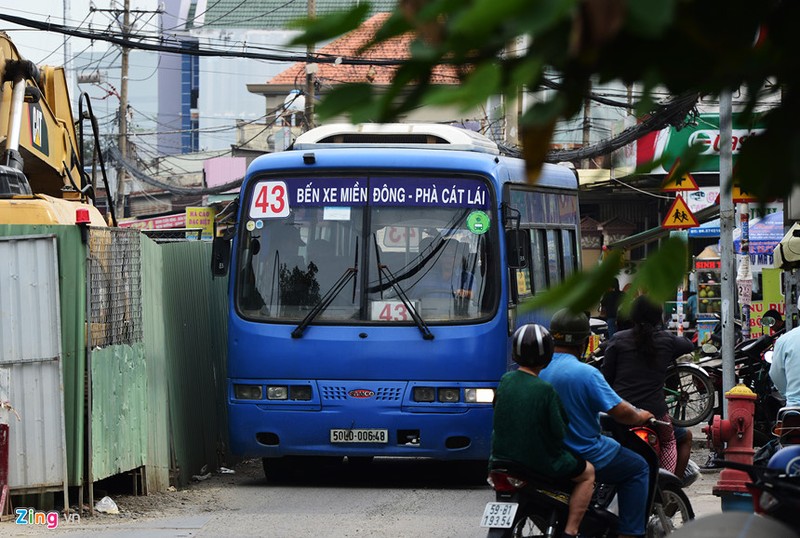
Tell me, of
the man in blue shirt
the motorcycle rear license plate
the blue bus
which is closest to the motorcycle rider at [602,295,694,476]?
the man in blue shirt

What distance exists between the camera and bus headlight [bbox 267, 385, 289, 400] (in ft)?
38.2

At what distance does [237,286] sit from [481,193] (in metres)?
2.26

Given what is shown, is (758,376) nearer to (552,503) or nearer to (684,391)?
(684,391)

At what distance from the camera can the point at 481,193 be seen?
11.8 meters

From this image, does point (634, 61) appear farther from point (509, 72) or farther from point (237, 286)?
point (237, 286)

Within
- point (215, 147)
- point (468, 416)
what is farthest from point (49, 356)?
point (215, 147)

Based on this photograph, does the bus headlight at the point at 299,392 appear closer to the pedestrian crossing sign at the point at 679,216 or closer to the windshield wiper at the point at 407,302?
the windshield wiper at the point at 407,302

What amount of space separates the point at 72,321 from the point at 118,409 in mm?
911

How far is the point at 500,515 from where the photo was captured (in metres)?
6.28

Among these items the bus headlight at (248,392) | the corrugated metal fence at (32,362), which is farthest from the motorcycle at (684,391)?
the corrugated metal fence at (32,362)

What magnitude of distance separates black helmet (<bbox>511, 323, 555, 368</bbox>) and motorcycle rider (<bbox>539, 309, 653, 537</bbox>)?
0.53 ft

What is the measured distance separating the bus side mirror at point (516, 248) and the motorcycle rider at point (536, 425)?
16.3 feet

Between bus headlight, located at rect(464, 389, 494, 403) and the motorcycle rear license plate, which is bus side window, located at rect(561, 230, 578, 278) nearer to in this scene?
bus headlight, located at rect(464, 389, 494, 403)

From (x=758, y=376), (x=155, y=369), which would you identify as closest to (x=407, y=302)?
(x=155, y=369)
